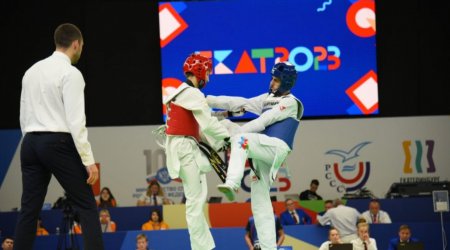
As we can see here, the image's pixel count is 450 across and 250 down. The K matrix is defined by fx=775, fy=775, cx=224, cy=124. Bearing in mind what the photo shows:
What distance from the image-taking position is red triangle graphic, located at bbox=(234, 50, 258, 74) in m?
15.9

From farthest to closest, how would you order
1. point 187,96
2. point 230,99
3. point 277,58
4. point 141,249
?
point 277,58 < point 141,249 < point 230,99 < point 187,96

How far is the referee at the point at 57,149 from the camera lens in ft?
16.7

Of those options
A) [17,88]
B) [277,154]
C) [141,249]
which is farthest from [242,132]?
[17,88]

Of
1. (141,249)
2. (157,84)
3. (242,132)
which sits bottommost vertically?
(141,249)

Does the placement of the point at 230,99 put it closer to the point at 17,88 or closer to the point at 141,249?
the point at 141,249

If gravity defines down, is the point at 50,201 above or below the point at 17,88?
below

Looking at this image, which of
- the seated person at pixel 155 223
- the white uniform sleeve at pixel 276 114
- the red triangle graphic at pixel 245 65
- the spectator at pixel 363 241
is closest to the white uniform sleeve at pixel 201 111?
the white uniform sleeve at pixel 276 114

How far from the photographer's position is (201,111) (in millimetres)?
6484

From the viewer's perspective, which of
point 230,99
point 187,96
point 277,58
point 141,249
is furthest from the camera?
point 277,58

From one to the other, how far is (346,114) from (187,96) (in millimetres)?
10023

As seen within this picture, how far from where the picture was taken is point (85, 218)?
5102 mm

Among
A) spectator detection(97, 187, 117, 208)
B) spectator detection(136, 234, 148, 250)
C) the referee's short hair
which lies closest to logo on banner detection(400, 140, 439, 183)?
spectator detection(97, 187, 117, 208)

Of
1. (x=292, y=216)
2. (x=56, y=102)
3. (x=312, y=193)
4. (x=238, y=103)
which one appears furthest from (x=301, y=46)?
(x=56, y=102)

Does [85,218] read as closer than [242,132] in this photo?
Yes
